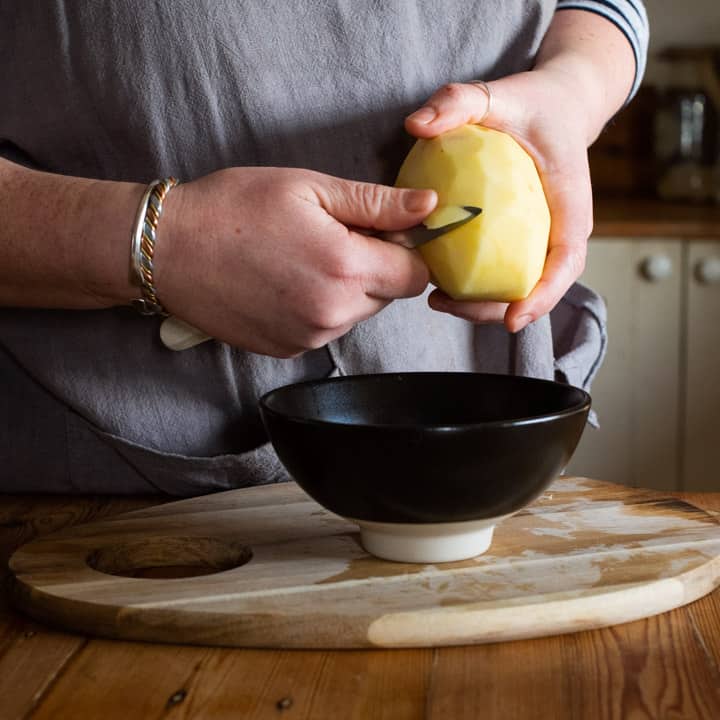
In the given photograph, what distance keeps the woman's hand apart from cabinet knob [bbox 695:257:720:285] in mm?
1380

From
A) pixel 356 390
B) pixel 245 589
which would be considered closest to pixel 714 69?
pixel 356 390

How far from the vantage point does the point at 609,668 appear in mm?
629

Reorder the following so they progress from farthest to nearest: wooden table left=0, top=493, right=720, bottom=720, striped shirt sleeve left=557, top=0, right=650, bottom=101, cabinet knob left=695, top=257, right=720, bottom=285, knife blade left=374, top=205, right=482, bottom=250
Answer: cabinet knob left=695, top=257, right=720, bottom=285
striped shirt sleeve left=557, top=0, right=650, bottom=101
knife blade left=374, top=205, right=482, bottom=250
wooden table left=0, top=493, right=720, bottom=720

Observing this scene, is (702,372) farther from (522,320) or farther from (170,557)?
(170,557)

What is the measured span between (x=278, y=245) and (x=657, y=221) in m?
1.66

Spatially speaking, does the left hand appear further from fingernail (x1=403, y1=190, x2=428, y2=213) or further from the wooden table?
the wooden table

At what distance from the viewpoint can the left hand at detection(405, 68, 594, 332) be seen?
86 centimetres

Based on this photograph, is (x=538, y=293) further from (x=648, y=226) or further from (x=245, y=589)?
(x=648, y=226)

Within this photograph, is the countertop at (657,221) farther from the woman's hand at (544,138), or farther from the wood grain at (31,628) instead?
the wood grain at (31,628)

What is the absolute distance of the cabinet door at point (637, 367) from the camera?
2.29 m

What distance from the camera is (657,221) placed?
2289 millimetres

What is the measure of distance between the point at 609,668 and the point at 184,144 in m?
0.50

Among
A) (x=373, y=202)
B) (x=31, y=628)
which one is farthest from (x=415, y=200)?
(x=31, y=628)

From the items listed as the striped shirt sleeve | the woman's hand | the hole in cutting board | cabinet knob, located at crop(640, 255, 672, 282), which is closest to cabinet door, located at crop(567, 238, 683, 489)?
cabinet knob, located at crop(640, 255, 672, 282)
